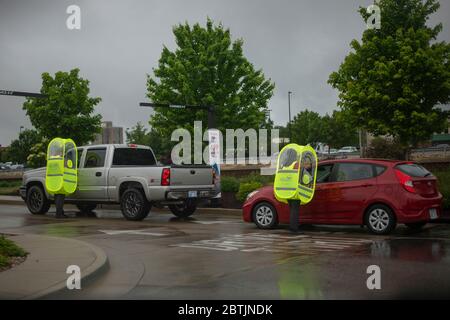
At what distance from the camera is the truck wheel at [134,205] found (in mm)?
15951

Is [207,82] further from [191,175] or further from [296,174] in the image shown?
[296,174]

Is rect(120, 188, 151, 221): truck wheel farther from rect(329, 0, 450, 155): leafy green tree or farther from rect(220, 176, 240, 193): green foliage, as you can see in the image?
rect(329, 0, 450, 155): leafy green tree

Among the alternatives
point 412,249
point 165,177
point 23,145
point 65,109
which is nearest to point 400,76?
point 165,177

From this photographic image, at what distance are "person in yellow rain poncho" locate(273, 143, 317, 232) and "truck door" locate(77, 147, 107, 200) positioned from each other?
20.1ft

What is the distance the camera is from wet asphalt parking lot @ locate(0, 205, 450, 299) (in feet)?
21.6

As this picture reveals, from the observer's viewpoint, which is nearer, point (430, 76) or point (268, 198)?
point (268, 198)

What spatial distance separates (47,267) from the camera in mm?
7863

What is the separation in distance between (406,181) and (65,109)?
30.6 metres

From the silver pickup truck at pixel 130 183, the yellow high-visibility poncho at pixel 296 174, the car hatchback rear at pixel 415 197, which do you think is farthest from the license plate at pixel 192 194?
the car hatchback rear at pixel 415 197

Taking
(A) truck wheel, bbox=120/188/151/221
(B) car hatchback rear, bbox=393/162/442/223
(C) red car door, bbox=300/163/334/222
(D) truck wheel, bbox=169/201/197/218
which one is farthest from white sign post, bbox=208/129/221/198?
(B) car hatchback rear, bbox=393/162/442/223
